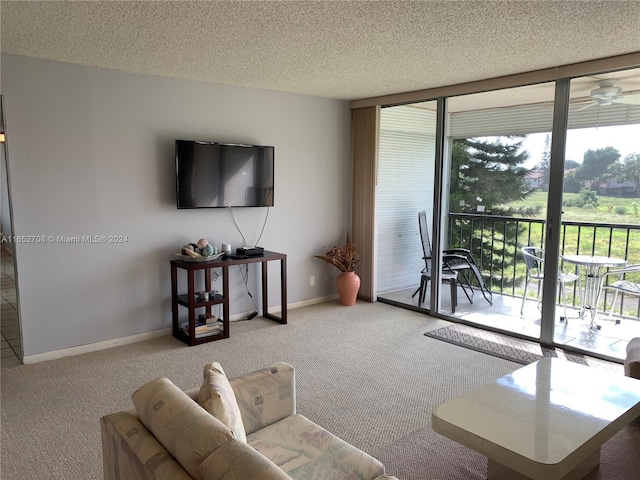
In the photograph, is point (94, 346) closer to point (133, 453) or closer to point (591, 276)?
point (133, 453)

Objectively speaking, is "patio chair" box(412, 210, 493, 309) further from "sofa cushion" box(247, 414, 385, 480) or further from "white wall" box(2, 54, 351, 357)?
"sofa cushion" box(247, 414, 385, 480)

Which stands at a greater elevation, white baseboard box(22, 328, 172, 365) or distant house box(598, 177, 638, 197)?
distant house box(598, 177, 638, 197)

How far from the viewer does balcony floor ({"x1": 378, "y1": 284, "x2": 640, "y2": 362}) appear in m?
3.91

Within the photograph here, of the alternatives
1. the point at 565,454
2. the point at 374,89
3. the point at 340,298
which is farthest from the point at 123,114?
Result: the point at 565,454

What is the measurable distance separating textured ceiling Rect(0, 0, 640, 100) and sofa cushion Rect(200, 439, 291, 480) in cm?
206

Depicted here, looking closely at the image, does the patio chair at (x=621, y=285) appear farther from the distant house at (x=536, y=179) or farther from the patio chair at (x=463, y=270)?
the patio chair at (x=463, y=270)

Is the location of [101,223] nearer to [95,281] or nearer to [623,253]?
[95,281]

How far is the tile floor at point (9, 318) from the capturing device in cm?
370

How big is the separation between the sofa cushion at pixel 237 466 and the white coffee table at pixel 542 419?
3.65ft

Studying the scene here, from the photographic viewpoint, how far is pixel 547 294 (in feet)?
13.2

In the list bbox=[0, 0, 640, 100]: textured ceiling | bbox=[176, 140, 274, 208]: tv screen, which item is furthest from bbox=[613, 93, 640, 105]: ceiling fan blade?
bbox=[176, 140, 274, 208]: tv screen

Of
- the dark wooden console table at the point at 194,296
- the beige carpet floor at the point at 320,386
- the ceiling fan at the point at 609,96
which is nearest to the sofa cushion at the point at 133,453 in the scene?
the beige carpet floor at the point at 320,386

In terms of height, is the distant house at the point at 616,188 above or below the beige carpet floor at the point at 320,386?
above

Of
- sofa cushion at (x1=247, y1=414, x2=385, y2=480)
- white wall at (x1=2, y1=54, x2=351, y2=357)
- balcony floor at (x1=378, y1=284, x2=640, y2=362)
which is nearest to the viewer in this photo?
sofa cushion at (x1=247, y1=414, x2=385, y2=480)
